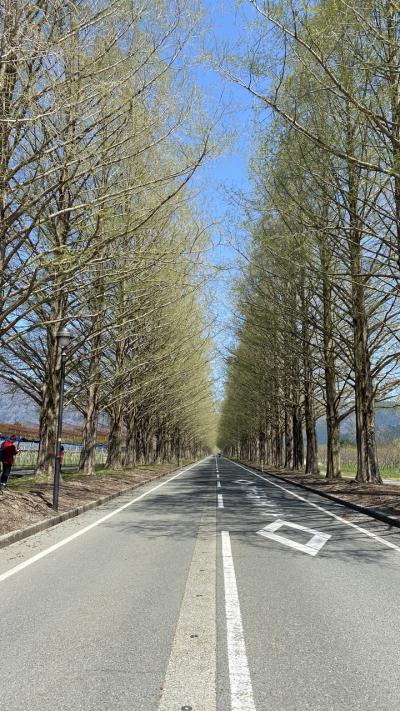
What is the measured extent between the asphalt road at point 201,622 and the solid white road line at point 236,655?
1cm

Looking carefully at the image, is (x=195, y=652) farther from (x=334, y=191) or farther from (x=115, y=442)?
(x=115, y=442)

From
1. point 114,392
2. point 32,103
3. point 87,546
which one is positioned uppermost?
point 32,103

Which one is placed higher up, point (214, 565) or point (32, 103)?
point (32, 103)

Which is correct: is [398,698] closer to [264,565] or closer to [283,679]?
[283,679]

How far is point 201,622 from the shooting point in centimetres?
470

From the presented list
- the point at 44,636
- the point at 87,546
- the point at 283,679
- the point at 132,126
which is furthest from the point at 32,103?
the point at 283,679

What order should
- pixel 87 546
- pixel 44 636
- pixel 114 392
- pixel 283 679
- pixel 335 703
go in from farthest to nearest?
pixel 114 392
pixel 87 546
pixel 44 636
pixel 283 679
pixel 335 703

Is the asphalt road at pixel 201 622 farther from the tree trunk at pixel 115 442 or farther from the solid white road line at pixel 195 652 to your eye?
the tree trunk at pixel 115 442

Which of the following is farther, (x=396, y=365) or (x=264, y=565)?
(x=396, y=365)

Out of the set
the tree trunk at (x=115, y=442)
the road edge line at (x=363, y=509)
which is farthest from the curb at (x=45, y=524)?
the tree trunk at (x=115, y=442)

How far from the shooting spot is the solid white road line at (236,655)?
10.5 feet

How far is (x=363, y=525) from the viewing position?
10.9 meters

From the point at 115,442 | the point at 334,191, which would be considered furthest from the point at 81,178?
the point at 115,442

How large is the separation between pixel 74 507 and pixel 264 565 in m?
7.27
